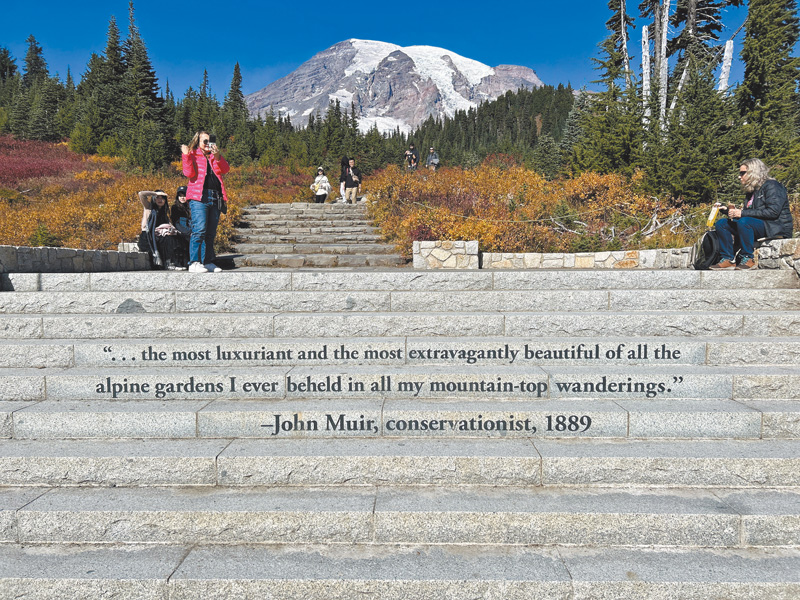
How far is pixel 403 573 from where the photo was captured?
8.59 feet

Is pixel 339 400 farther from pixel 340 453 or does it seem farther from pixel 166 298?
pixel 166 298

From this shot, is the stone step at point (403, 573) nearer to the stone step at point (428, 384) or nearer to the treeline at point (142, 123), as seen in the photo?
the stone step at point (428, 384)

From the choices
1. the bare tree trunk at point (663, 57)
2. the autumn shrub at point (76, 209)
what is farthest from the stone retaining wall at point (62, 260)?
the bare tree trunk at point (663, 57)

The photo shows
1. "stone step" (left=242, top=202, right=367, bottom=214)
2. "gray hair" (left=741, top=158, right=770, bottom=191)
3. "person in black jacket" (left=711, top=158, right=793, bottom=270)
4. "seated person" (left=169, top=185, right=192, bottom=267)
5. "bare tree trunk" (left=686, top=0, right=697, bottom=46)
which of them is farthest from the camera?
"bare tree trunk" (left=686, top=0, right=697, bottom=46)

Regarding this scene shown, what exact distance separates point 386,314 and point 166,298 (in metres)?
2.53

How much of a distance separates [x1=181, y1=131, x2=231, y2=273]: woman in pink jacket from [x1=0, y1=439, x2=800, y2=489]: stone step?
389cm

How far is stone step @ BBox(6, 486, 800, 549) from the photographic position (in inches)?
112

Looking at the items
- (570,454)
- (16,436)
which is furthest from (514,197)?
(16,436)

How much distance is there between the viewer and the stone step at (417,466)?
3.21 m

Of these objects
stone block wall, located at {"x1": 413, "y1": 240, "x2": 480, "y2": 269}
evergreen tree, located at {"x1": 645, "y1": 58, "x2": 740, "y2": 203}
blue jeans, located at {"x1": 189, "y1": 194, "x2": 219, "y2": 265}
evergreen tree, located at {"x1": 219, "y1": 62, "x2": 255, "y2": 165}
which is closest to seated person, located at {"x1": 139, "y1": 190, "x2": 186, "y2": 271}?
blue jeans, located at {"x1": 189, "y1": 194, "x2": 219, "y2": 265}

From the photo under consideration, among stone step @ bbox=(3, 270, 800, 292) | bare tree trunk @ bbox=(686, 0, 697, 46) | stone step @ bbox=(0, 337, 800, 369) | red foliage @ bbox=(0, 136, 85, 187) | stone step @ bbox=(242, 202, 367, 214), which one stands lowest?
stone step @ bbox=(0, 337, 800, 369)

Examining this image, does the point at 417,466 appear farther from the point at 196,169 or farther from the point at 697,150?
the point at 697,150

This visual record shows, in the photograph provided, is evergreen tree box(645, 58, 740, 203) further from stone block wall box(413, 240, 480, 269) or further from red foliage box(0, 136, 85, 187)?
red foliage box(0, 136, 85, 187)

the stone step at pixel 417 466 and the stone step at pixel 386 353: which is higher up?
the stone step at pixel 386 353
